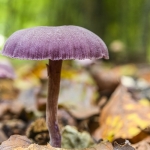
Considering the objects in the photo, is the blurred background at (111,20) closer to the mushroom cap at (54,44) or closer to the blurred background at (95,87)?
the blurred background at (95,87)

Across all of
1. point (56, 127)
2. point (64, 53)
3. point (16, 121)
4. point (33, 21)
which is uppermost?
point (64, 53)

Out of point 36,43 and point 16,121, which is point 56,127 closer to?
point 36,43

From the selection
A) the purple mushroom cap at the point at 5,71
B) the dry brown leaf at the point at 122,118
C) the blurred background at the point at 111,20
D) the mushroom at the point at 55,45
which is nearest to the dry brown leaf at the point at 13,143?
the mushroom at the point at 55,45

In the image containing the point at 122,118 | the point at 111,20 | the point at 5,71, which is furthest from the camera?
the point at 111,20

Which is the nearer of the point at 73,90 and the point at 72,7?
the point at 73,90

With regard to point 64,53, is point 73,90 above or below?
below

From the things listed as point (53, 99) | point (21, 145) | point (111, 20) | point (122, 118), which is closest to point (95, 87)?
point (122, 118)

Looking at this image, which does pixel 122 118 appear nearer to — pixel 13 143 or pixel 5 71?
pixel 13 143

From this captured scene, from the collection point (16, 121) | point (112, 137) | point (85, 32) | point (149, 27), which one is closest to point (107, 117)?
point (112, 137)
